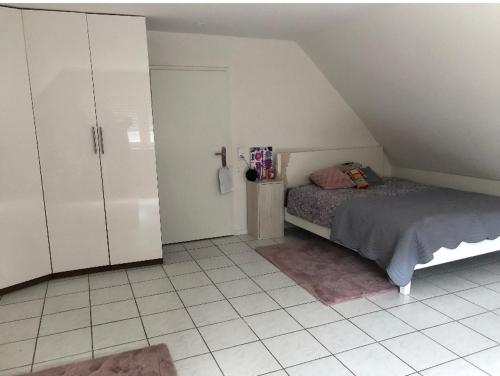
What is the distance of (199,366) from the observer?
7.13 ft

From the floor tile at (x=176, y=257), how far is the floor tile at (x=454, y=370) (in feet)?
7.88

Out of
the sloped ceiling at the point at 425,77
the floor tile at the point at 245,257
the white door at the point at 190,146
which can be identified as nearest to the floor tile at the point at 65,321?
the floor tile at the point at 245,257

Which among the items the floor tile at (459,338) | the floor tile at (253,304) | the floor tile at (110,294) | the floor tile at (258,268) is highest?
the floor tile at (258,268)

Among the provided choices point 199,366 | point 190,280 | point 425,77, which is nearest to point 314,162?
point 425,77

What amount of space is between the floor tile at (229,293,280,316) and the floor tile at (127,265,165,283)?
871 mm

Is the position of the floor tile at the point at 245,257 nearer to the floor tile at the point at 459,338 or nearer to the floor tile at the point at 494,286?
the floor tile at the point at 459,338

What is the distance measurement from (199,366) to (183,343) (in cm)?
26

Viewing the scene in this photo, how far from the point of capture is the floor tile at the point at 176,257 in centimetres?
384

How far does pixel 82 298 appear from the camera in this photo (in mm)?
3055

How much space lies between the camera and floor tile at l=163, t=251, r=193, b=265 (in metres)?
3.84

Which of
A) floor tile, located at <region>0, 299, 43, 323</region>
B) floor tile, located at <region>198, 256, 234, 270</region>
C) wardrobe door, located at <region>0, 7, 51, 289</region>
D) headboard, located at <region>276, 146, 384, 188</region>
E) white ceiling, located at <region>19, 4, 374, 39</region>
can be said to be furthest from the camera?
headboard, located at <region>276, 146, 384, 188</region>

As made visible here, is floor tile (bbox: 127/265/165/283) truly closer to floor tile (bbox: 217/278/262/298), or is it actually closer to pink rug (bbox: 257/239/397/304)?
floor tile (bbox: 217/278/262/298)

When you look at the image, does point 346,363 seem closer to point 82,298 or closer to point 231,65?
point 82,298

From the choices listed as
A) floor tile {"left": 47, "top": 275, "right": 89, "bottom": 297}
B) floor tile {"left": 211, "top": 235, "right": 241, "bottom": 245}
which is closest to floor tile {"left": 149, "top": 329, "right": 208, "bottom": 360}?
floor tile {"left": 47, "top": 275, "right": 89, "bottom": 297}
